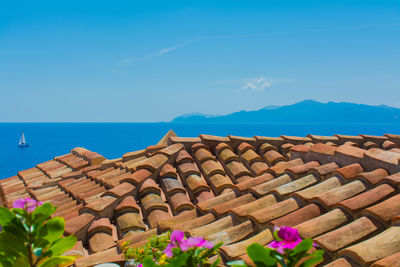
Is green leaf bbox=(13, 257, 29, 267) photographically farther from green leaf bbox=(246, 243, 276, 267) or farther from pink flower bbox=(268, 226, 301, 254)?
pink flower bbox=(268, 226, 301, 254)

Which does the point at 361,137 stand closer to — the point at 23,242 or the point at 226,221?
the point at 226,221

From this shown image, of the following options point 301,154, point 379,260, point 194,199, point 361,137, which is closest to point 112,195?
point 194,199

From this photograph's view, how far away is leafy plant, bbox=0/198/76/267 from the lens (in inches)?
69.1

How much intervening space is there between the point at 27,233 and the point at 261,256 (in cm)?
120

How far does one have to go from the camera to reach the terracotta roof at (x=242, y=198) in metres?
2.81

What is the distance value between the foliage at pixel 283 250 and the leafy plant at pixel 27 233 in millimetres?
1033

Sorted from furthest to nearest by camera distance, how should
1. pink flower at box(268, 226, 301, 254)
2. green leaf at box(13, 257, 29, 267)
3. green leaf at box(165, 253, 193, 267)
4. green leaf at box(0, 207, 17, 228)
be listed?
green leaf at box(13, 257, 29, 267) → green leaf at box(0, 207, 17, 228) → green leaf at box(165, 253, 193, 267) → pink flower at box(268, 226, 301, 254)

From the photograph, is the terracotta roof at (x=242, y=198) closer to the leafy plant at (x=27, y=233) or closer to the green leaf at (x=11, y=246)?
the leafy plant at (x=27, y=233)

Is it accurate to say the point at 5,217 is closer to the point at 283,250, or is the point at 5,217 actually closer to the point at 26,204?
the point at 26,204

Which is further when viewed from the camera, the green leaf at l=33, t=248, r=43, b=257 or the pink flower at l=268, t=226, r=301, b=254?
the green leaf at l=33, t=248, r=43, b=257

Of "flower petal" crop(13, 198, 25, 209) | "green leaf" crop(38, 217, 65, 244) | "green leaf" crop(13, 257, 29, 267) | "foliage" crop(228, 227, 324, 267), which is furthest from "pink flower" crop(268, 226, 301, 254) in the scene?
"green leaf" crop(13, 257, 29, 267)

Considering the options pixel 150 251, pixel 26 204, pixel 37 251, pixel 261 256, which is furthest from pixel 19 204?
pixel 150 251

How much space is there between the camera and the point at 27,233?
5.83 ft

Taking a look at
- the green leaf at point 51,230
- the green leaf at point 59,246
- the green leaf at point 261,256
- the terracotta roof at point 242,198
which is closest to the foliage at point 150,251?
the terracotta roof at point 242,198
